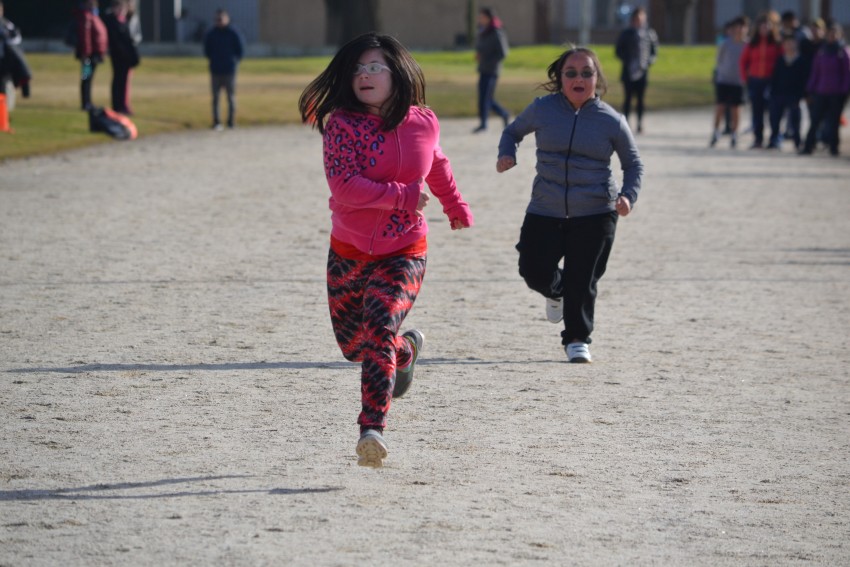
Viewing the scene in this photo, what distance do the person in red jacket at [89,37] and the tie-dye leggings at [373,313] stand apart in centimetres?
1853

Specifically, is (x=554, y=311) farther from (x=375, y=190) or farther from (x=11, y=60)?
(x=11, y=60)

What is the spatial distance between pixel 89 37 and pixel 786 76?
10830mm

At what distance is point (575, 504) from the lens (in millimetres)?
5418

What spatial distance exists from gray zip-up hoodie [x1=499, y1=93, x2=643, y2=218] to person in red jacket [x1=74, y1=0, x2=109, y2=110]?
55.4 ft

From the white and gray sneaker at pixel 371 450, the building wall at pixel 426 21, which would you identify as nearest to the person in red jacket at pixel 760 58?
the white and gray sneaker at pixel 371 450

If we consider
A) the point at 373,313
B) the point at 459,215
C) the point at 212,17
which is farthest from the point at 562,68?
the point at 212,17

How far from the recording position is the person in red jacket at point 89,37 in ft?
78.6

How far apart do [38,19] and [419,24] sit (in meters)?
14.8

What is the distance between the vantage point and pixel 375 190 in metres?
5.70

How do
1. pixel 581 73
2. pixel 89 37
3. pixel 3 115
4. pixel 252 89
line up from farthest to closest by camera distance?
pixel 252 89 → pixel 89 37 → pixel 3 115 → pixel 581 73

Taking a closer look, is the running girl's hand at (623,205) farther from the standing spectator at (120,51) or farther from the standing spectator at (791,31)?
the standing spectator at (120,51)

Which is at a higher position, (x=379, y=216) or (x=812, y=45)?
(x=379, y=216)

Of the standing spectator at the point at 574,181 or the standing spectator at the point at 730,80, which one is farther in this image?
the standing spectator at the point at 730,80

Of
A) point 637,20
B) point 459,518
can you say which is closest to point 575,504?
point 459,518
